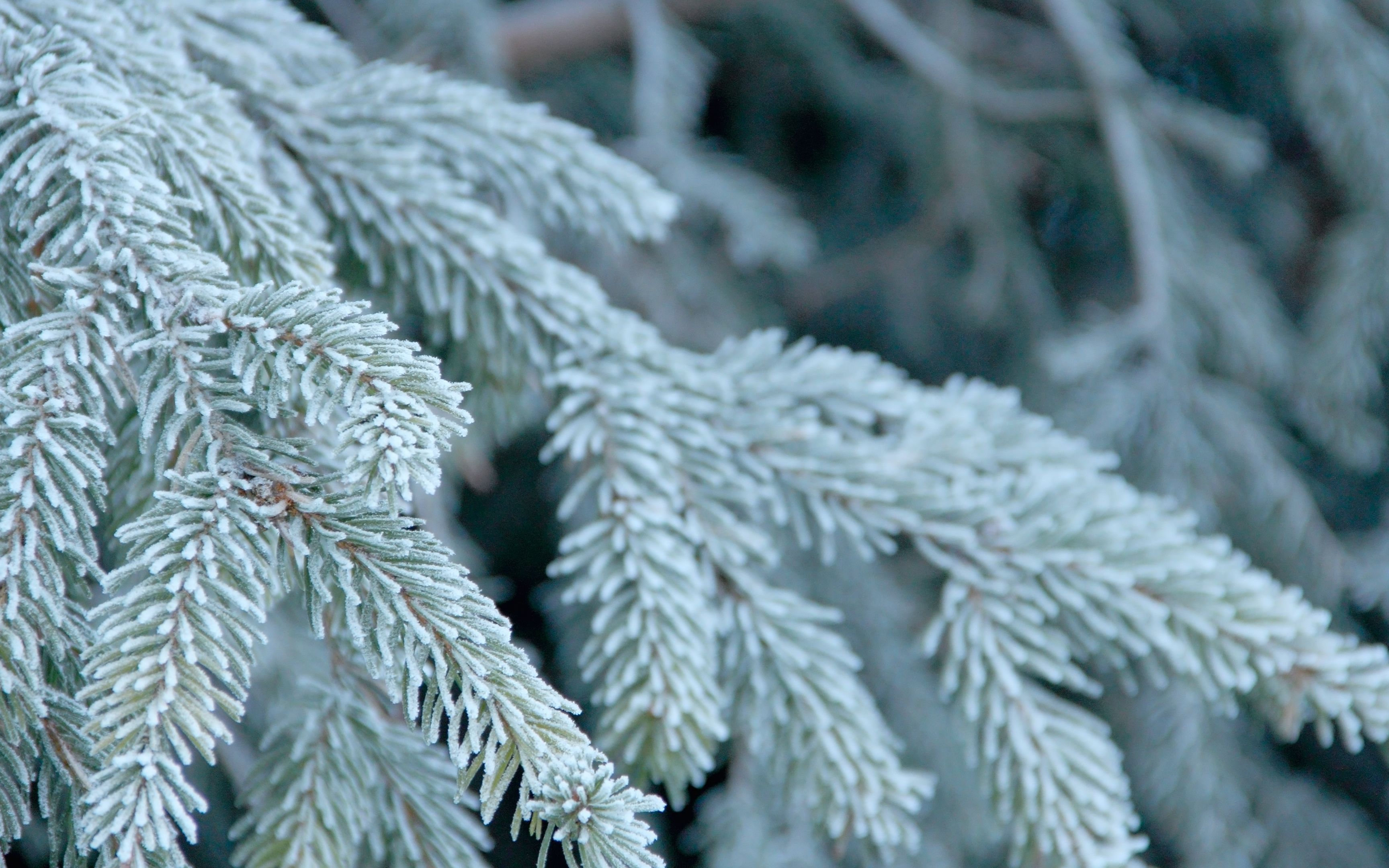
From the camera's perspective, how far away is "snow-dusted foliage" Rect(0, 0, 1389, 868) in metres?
0.41

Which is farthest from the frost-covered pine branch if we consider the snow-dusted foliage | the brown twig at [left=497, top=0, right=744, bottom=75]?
the brown twig at [left=497, top=0, right=744, bottom=75]

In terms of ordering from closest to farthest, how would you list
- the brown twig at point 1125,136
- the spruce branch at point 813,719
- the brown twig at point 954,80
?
the spruce branch at point 813,719 < the brown twig at point 1125,136 < the brown twig at point 954,80

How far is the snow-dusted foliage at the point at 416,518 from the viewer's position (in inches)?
16.2

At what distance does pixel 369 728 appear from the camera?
0.55 meters

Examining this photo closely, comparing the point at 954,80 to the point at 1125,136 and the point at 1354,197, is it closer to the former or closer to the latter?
the point at 1125,136

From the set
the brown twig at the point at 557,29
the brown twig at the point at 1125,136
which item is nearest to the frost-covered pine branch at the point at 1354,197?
the brown twig at the point at 1125,136

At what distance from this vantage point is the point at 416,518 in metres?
0.53

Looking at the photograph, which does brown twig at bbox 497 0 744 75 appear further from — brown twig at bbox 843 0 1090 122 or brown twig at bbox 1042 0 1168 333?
Answer: brown twig at bbox 1042 0 1168 333

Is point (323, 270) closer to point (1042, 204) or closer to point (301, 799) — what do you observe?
point (301, 799)

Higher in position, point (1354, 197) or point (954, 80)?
point (1354, 197)

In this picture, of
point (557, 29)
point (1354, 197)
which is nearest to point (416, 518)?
point (557, 29)

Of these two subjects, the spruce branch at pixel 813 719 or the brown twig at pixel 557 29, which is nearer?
the spruce branch at pixel 813 719

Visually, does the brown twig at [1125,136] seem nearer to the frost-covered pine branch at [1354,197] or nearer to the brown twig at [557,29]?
the frost-covered pine branch at [1354,197]

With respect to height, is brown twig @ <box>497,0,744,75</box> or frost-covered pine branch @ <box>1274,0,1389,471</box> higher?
frost-covered pine branch @ <box>1274,0,1389,471</box>
